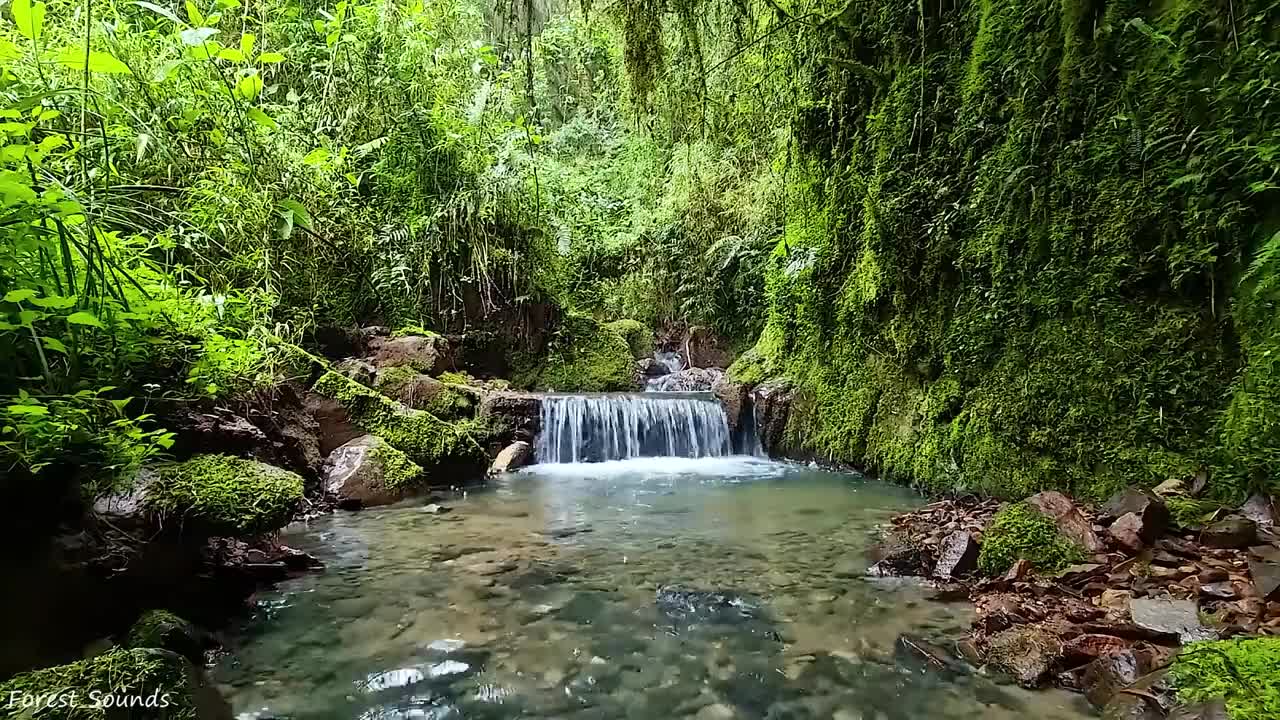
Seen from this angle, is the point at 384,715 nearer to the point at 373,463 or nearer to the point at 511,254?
the point at 373,463

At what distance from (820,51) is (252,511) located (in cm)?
626

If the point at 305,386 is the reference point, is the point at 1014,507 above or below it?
below

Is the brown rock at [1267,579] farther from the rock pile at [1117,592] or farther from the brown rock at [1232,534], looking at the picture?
the brown rock at [1232,534]

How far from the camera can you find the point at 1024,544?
130 inches

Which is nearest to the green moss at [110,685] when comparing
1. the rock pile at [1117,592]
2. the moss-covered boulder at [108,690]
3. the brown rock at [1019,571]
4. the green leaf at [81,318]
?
the moss-covered boulder at [108,690]

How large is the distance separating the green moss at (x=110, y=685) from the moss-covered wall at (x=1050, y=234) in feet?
14.8

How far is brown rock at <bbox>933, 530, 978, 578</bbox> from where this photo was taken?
347cm

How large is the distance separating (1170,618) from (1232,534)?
75cm

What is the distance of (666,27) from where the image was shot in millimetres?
7012

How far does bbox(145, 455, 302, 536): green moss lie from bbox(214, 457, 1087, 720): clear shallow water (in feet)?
1.56

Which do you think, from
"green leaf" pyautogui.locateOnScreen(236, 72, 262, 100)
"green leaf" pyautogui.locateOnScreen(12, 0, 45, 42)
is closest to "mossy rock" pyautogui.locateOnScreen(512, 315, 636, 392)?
"green leaf" pyautogui.locateOnScreen(236, 72, 262, 100)

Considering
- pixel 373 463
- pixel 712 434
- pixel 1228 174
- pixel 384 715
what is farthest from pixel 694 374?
pixel 384 715

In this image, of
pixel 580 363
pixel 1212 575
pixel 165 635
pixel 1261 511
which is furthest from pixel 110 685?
pixel 580 363

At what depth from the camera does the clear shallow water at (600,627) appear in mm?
2334
